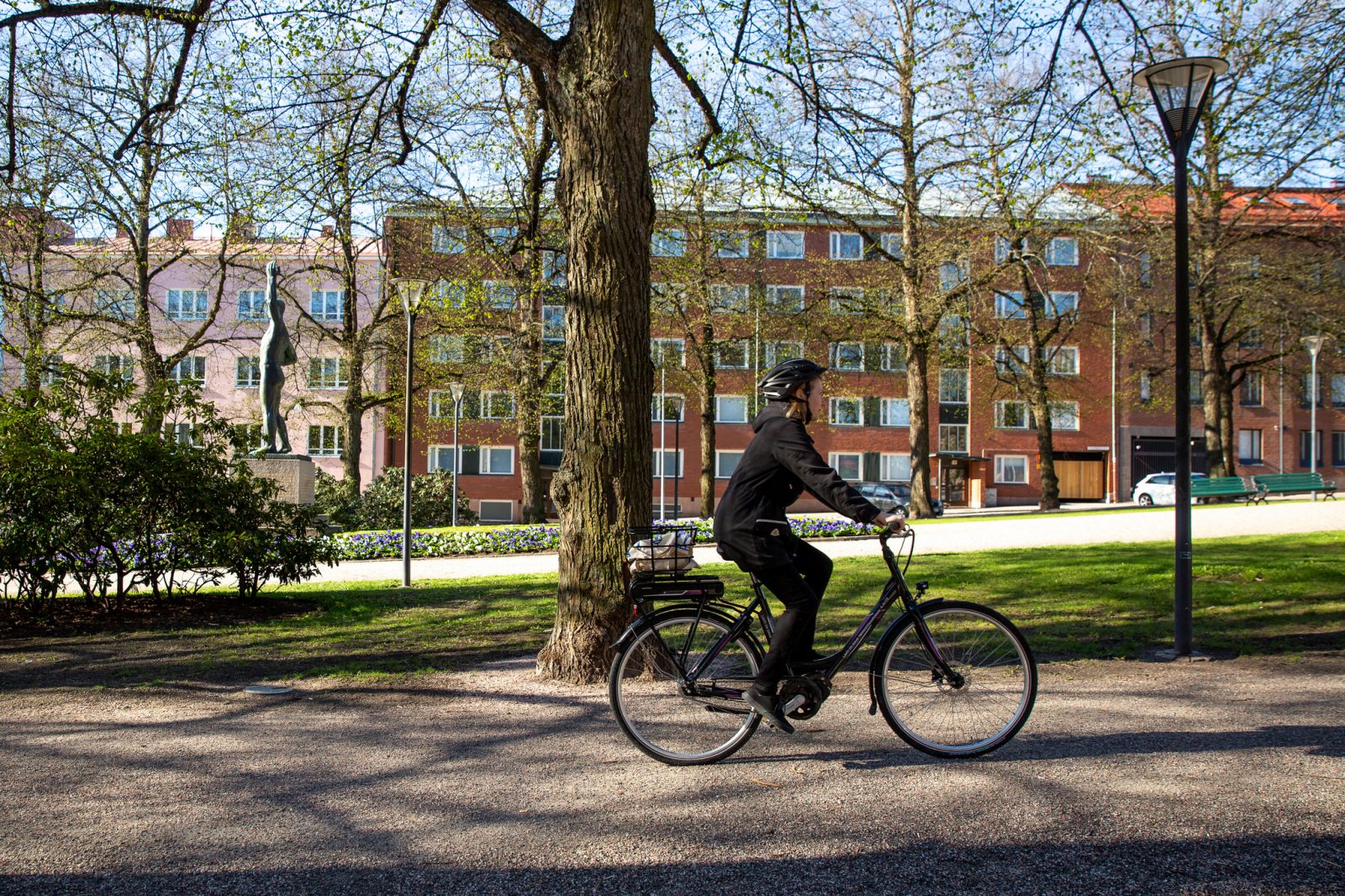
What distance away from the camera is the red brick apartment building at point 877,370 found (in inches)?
1128

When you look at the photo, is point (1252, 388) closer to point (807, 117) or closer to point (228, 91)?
point (807, 117)

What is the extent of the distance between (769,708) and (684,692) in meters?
0.42

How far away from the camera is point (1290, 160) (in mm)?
12570

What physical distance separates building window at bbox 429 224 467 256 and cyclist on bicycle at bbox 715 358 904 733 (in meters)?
18.6

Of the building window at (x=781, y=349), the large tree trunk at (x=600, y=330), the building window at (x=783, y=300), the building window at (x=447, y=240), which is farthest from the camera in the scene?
the building window at (x=783, y=300)

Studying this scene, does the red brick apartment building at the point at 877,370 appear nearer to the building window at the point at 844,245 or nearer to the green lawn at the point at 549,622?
the building window at the point at 844,245

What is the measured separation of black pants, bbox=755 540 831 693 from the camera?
4.53 meters

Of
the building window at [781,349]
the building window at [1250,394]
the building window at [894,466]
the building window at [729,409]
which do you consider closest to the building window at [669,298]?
the building window at [781,349]

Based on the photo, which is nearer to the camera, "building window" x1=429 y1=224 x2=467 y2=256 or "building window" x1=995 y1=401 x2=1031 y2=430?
"building window" x1=429 y1=224 x2=467 y2=256

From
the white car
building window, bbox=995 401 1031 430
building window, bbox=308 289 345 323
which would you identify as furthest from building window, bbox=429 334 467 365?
the white car

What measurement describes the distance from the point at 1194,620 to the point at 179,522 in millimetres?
9475

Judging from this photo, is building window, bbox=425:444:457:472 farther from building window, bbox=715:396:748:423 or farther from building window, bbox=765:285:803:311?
building window, bbox=765:285:803:311

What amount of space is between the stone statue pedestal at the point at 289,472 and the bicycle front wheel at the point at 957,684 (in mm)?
13565

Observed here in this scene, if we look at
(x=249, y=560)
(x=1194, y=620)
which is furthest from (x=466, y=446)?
(x=1194, y=620)
